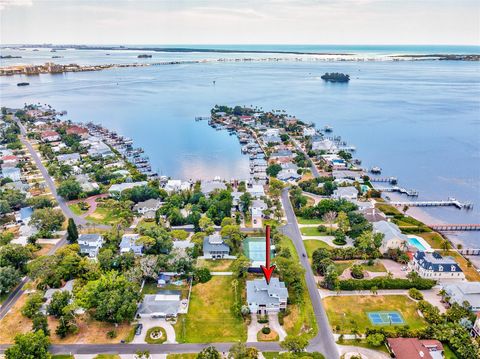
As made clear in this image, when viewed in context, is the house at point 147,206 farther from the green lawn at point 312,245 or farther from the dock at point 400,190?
the dock at point 400,190

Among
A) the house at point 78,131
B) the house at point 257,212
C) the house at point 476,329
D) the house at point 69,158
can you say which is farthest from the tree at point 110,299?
the house at point 78,131

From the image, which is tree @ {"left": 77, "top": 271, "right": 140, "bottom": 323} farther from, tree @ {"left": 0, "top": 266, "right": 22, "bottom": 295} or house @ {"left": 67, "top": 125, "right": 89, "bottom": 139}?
house @ {"left": 67, "top": 125, "right": 89, "bottom": 139}

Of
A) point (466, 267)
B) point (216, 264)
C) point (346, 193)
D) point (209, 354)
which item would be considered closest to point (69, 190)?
point (216, 264)

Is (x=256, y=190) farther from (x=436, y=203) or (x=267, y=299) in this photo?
(x=436, y=203)

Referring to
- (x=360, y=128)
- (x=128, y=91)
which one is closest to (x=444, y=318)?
(x=360, y=128)

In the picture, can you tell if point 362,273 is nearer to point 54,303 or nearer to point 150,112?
point 54,303

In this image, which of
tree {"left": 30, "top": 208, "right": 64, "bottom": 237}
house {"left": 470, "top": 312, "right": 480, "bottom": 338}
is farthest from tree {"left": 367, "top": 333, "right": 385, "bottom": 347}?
tree {"left": 30, "top": 208, "right": 64, "bottom": 237}
